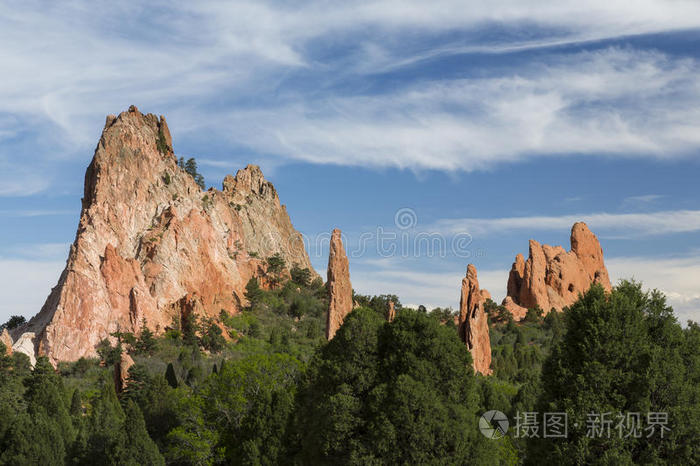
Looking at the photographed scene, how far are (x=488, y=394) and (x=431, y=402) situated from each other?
35.4m

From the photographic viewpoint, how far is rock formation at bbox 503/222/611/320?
11956 cm

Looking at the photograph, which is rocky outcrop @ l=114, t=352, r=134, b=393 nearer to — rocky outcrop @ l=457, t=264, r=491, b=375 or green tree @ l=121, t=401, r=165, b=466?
green tree @ l=121, t=401, r=165, b=466

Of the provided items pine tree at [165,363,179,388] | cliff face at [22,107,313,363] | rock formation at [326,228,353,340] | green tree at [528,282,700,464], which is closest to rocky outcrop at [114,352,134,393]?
pine tree at [165,363,179,388]

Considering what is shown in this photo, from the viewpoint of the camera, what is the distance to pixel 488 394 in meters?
53.2

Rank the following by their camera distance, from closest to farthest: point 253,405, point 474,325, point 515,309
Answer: point 253,405 < point 474,325 < point 515,309

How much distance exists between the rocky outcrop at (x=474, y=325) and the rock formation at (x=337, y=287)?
48.0 feet

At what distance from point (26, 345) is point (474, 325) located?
47.1 metres

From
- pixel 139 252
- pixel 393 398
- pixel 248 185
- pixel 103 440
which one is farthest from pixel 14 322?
pixel 393 398

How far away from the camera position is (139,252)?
9606 centimetres

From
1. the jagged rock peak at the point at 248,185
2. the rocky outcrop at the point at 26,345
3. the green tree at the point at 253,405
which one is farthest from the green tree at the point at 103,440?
the jagged rock peak at the point at 248,185

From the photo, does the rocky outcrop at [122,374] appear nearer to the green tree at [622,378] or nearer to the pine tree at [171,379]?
the pine tree at [171,379]

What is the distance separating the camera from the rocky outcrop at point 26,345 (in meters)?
80.9

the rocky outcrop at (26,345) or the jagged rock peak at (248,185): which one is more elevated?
the jagged rock peak at (248,185)

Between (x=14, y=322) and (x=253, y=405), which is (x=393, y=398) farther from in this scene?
(x=14, y=322)
